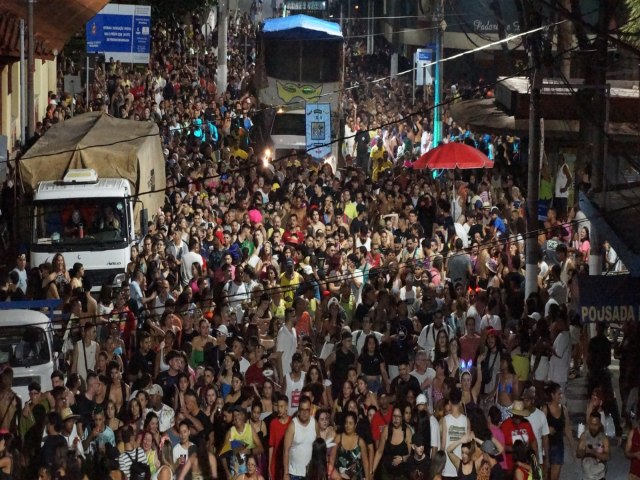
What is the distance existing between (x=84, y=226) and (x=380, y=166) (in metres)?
11.5

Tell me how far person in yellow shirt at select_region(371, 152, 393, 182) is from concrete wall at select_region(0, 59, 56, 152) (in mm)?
7499

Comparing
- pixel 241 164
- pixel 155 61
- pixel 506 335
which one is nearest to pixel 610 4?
pixel 506 335

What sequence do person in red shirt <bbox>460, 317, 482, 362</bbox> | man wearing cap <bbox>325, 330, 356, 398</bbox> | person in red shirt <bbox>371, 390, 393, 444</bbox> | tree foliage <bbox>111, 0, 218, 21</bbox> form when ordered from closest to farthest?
person in red shirt <bbox>371, 390, 393, 444</bbox> → man wearing cap <bbox>325, 330, 356, 398</bbox> → person in red shirt <bbox>460, 317, 482, 362</bbox> → tree foliage <bbox>111, 0, 218, 21</bbox>

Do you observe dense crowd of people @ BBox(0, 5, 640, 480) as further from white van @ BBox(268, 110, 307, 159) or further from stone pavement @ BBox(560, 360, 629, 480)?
white van @ BBox(268, 110, 307, 159)

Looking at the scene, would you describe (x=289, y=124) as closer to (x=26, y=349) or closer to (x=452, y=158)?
(x=452, y=158)

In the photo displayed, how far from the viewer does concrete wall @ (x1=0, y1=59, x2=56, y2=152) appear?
36.3 metres

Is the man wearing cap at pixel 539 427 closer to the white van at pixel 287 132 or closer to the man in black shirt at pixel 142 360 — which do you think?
the man in black shirt at pixel 142 360

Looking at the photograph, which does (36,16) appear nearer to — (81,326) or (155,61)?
(155,61)

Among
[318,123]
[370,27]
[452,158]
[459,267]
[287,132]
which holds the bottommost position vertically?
[459,267]

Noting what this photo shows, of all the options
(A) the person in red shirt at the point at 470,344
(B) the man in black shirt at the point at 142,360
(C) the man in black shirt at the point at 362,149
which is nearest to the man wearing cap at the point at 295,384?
(B) the man in black shirt at the point at 142,360

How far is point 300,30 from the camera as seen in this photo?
41656mm

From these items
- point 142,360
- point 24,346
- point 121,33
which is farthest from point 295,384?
point 121,33

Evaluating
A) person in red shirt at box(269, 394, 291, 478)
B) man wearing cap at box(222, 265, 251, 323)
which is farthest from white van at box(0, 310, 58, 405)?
man wearing cap at box(222, 265, 251, 323)

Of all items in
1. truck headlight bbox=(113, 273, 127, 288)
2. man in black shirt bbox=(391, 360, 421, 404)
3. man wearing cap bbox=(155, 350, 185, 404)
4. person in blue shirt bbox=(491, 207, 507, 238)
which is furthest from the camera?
person in blue shirt bbox=(491, 207, 507, 238)
